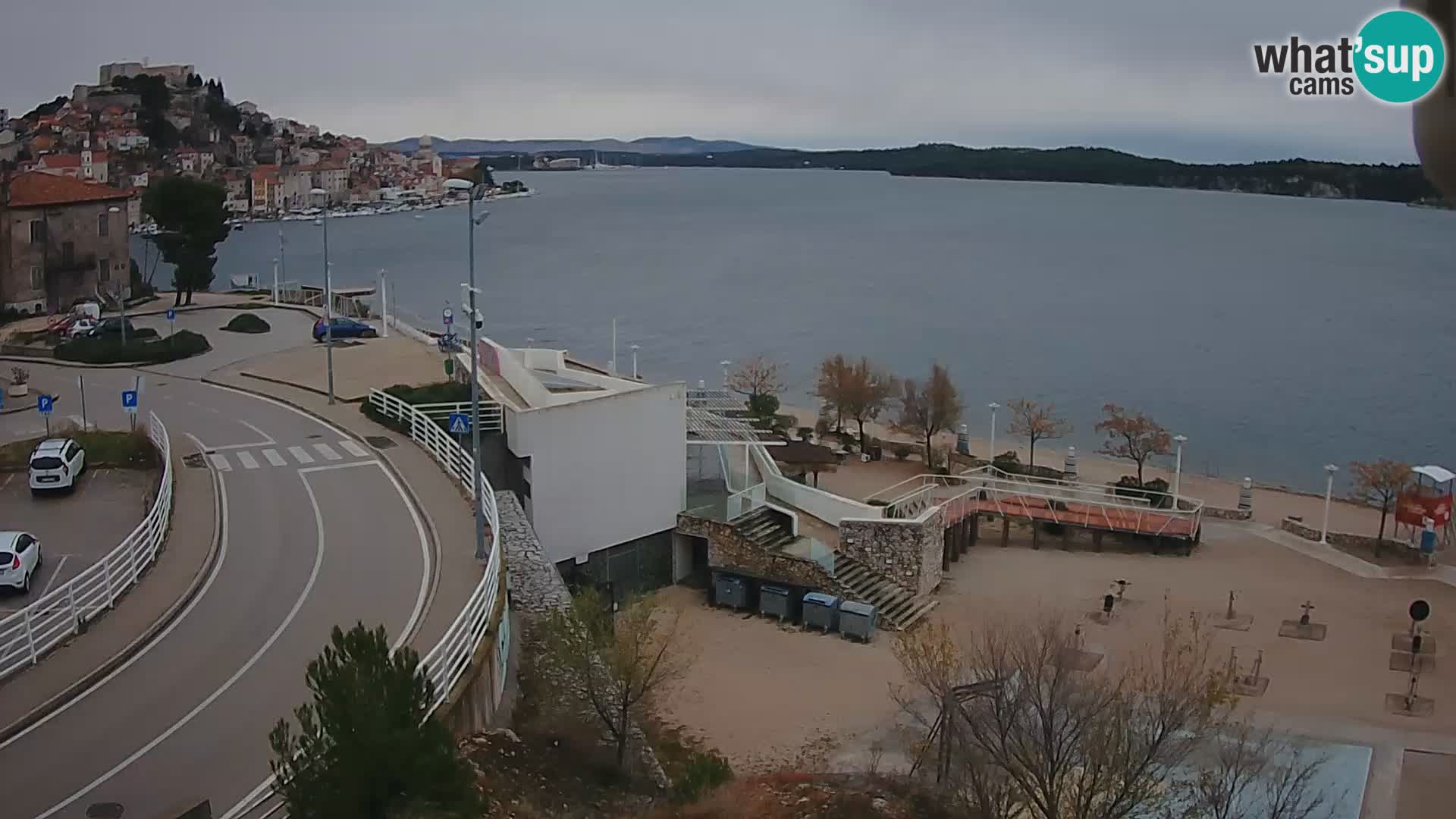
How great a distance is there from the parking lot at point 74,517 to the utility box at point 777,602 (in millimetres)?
11748

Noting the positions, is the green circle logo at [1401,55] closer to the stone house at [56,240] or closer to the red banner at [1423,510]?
the red banner at [1423,510]

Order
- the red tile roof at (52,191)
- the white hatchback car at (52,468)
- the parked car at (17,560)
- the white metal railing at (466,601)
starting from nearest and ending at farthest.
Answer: the white metal railing at (466,601) → the parked car at (17,560) → the white hatchback car at (52,468) → the red tile roof at (52,191)

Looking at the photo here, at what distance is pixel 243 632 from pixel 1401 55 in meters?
14.7

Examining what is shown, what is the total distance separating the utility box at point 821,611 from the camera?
952 inches

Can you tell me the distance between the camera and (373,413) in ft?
93.1

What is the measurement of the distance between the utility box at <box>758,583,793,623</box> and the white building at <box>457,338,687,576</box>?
2.78 meters

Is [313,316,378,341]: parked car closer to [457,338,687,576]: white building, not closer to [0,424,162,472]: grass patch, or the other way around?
[0,424,162,472]: grass patch

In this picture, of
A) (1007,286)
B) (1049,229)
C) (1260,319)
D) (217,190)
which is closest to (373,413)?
(217,190)

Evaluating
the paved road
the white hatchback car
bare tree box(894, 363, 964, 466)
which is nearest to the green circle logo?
the paved road

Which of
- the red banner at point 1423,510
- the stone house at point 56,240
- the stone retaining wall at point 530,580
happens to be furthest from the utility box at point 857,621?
the stone house at point 56,240

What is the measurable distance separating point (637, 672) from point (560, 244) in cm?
14491

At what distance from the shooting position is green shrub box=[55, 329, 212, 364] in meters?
37.8

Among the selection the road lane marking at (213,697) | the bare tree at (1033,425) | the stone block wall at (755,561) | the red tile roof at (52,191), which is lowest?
the bare tree at (1033,425)

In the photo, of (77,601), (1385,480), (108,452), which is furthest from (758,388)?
(77,601)
